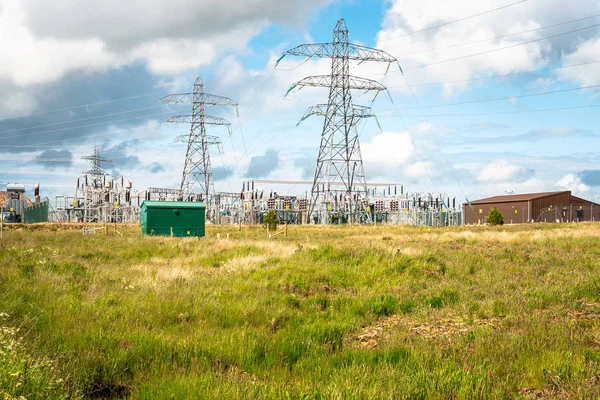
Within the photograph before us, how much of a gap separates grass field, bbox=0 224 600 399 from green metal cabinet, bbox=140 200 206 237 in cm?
1747

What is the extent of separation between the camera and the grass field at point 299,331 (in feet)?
17.0

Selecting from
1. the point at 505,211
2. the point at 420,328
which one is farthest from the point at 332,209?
Result: the point at 420,328

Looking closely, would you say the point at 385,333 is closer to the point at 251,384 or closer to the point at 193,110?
the point at 251,384

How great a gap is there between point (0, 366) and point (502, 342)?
5.64m

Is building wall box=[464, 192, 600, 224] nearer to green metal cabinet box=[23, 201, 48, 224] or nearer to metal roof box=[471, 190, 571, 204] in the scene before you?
metal roof box=[471, 190, 571, 204]

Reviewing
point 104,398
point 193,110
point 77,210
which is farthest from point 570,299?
point 77,210

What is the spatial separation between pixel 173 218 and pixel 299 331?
26.3 m

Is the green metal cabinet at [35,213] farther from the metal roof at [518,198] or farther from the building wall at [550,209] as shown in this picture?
the metal roof at [518,198]

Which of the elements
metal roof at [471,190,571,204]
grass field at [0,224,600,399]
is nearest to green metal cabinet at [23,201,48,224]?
grass field at [0,224,600,399]

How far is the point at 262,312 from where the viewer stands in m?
9.00

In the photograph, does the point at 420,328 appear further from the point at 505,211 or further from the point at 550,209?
the point at 505,211

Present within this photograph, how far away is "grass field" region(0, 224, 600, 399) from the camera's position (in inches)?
205

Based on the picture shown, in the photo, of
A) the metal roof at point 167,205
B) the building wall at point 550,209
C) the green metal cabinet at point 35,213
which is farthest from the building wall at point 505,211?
the green metal cabinet at point 35,213

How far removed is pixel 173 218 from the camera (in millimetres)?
32875
